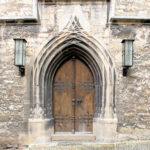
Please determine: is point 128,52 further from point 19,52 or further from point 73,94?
point 19,52

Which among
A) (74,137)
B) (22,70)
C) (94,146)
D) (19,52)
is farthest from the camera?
(74,137)

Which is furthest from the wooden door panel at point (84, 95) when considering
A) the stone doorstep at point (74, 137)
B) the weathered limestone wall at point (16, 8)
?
the weathered limestone wall at point (16, 8)

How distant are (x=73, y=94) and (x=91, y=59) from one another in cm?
104

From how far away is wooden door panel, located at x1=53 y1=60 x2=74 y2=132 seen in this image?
12.2 ft

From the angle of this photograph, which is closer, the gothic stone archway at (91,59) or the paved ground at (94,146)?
the paved ground at (94,146)

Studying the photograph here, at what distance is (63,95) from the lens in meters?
3.71

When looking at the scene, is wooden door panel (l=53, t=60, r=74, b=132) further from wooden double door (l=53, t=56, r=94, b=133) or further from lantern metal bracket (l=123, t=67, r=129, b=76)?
lantern metal bracket (l=123, t=67, r=129, b=76)

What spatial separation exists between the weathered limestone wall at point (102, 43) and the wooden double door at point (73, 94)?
0.72 m

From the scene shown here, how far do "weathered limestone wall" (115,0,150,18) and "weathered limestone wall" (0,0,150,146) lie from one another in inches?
1.0

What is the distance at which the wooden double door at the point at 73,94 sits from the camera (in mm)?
3711

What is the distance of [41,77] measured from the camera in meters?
3.45

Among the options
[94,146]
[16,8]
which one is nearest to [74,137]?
[94,146]

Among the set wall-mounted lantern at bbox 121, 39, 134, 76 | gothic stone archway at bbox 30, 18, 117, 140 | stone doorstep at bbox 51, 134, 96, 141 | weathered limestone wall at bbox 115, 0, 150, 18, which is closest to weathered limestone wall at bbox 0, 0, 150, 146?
weathered limestone wall at bbox 115, 0, 150, 18

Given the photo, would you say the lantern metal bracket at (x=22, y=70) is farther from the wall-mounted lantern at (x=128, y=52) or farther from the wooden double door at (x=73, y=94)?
the wall-mounted lantern at (x=128, y=52)
